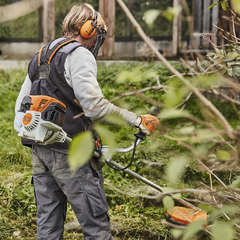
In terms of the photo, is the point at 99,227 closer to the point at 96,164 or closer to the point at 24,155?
the point at 96,164

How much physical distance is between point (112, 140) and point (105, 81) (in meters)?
5.10

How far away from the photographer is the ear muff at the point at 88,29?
6.70 feet

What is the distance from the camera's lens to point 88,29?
2043 millimetres

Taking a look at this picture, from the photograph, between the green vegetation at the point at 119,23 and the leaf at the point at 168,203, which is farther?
the green vegetation at the point at 119,23

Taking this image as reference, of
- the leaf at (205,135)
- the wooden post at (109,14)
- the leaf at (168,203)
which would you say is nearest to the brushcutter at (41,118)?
the leaf at (168,203)

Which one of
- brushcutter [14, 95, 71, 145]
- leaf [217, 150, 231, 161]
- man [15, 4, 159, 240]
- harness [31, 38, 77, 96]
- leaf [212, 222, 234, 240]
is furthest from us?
harness [31, 38, 77, 96]

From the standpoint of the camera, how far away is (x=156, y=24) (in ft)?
27.6

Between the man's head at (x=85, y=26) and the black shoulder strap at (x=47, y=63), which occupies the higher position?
the man's head at (x=85, y=26)

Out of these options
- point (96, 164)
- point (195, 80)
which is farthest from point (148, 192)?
point (195, 80)

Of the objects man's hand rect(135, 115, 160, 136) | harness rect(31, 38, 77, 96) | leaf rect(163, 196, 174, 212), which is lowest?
man's hand rect(135, 115, 160, 136)

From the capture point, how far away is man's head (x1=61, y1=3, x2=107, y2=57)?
2.06 m

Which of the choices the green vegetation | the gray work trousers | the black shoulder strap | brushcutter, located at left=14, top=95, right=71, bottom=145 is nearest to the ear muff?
the black shoulder strap

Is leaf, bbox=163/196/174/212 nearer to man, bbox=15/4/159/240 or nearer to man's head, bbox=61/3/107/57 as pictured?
man, bbox=15/4/159/240

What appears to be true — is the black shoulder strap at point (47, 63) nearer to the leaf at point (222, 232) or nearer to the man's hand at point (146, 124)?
the man's hand at point (146, 124)
